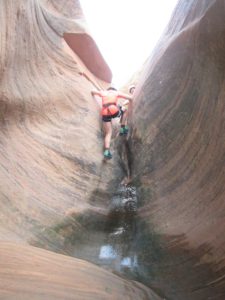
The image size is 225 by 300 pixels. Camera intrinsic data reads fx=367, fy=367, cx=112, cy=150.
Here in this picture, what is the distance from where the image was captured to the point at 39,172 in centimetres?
561

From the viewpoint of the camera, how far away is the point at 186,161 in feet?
17.5

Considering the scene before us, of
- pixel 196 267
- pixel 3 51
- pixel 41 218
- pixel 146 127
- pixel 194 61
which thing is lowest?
pixel 41 218

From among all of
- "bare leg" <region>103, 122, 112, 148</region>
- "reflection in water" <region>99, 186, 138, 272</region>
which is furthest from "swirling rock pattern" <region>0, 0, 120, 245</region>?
"reflection in water" <region>99, 186, 138, 272</region>

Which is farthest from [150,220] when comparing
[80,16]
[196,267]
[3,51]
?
[80,16]

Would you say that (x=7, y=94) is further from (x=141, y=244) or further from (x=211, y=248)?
(x=211, y=248)

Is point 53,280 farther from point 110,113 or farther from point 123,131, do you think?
point 110,113

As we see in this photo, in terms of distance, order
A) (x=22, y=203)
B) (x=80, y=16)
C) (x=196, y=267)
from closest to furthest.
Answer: (x=196, y=267)
(x=22, y=203)
(x=80, y=16)

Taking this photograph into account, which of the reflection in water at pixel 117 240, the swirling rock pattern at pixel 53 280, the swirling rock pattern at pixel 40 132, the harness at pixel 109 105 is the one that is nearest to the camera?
the swirling rock pattern at pixel 53 280

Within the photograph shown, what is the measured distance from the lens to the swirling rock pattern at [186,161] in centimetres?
466

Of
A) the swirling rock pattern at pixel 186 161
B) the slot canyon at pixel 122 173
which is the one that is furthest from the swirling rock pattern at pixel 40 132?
the swirling rock pattern at pixel 186 161

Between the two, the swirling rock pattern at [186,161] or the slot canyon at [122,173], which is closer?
the slot canyon at [122,173]

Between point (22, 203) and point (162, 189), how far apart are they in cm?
206

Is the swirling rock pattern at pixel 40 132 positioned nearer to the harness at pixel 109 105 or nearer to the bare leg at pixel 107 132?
the bare leg at pixel 107 132

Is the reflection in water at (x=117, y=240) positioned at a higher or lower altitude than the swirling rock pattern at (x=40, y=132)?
lower
